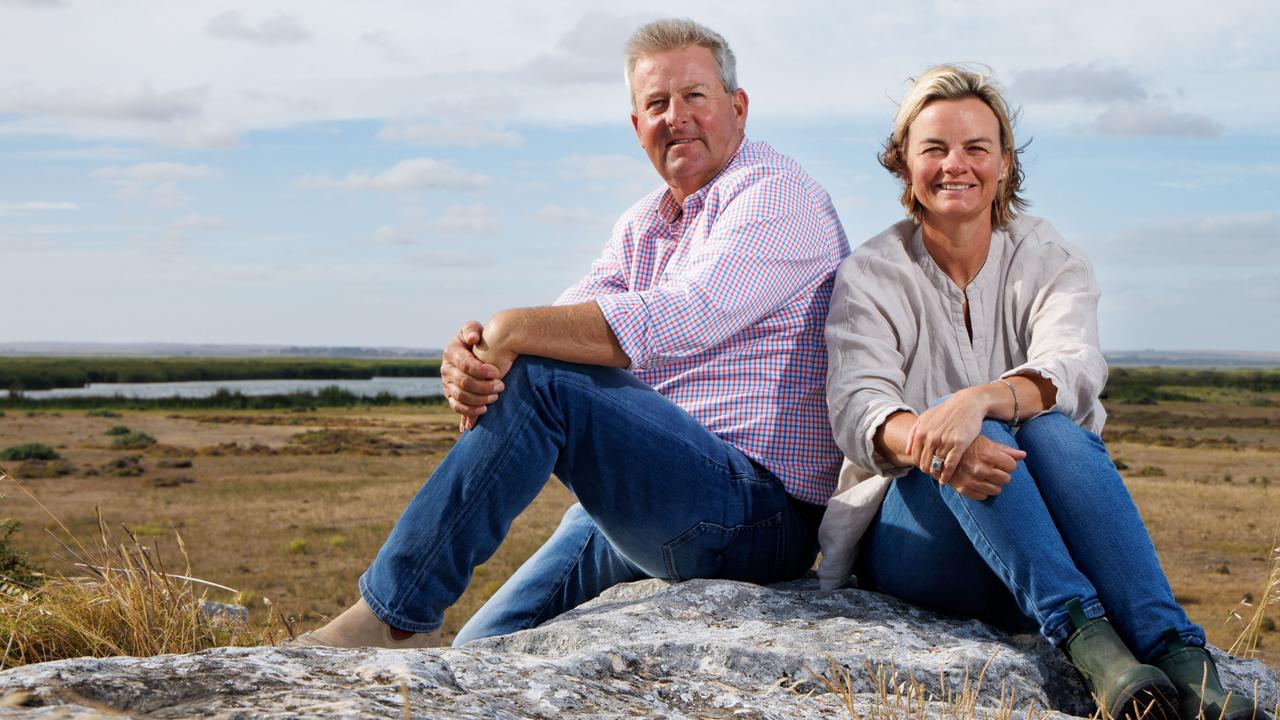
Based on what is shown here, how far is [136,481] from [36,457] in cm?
1325

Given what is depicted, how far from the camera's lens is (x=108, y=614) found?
321cm

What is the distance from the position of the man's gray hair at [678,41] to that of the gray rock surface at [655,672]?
1794 mm

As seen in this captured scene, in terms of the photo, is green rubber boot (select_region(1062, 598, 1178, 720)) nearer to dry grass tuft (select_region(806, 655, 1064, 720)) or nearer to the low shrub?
dry grass tuft (select_region(806, 655, 1064, 720))

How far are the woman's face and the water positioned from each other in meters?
126

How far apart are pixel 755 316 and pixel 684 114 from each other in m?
0.80

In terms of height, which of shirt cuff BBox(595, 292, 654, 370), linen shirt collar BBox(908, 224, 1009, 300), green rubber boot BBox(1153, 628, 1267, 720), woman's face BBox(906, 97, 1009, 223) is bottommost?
green rubber boot BBox(1153, 628, 1267, 720)

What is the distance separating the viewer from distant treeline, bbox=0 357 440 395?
140 meters

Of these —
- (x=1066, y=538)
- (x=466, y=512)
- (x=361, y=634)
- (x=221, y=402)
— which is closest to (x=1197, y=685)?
(x=1066, y=538)

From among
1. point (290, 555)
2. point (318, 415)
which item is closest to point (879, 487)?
point (290, 555)

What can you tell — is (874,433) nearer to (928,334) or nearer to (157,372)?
(928,334)

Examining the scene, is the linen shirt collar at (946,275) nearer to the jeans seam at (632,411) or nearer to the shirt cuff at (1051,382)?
the shirt cuff at (1051,382)

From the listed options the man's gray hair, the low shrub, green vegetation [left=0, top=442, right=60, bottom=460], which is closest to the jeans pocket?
the man's gray hair

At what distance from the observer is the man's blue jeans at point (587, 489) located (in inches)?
121

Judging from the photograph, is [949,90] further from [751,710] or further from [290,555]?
[290,555]
